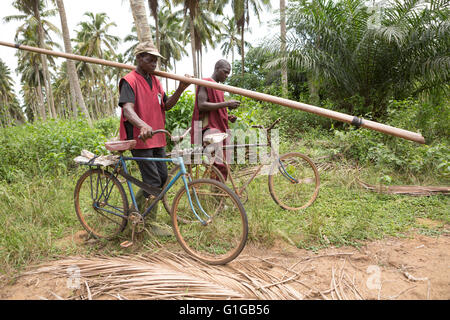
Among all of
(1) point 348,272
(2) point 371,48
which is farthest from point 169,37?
(1) point 348,272

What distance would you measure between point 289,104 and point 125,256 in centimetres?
212

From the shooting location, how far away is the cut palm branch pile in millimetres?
1900

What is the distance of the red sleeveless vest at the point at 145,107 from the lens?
8.13 ft

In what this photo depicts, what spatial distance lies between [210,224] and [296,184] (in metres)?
1.47

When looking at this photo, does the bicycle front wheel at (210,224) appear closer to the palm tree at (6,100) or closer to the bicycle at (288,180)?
the bicycle at (288,180)

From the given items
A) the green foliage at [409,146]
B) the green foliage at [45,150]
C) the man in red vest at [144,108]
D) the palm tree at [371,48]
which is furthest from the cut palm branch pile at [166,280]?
the palm tree at [371,48]

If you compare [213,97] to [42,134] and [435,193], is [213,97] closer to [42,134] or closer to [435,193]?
[435,193]

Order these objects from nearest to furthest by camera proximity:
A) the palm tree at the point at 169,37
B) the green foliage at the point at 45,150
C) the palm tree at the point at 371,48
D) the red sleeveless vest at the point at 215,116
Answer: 1. the red sleeveless vest at the point at 215,116
2. the green foliage at the point at 45,150
3. the palm tree at the point at 371,48
4. the palm tree at the point at 169,37

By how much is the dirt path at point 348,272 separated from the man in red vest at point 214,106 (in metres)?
1.25

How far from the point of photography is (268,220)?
2754 millimetres

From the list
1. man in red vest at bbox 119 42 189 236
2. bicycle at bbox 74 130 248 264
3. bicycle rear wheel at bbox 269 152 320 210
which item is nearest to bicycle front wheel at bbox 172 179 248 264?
bicycle at bbox 74 130 248 264

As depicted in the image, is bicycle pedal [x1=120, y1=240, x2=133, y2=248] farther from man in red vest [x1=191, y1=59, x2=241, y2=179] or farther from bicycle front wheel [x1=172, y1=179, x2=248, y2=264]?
man in red vest [x1=191, y1=59, x2=241, y2=179]

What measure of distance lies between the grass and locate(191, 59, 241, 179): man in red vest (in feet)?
3.22

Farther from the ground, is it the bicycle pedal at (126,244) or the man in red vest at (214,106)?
the man in red vest at (214,106)
